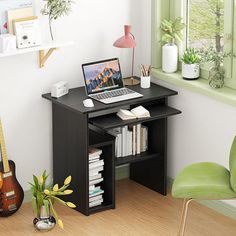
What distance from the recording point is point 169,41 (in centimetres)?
510

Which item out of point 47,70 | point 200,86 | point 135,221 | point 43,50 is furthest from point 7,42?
point 135,221

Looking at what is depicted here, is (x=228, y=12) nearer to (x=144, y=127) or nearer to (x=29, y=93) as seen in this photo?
(x=144, y=127)

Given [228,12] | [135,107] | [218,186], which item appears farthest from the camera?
[135,107]

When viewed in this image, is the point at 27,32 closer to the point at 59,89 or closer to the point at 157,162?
the point at 59,89

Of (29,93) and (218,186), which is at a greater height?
(29,93)

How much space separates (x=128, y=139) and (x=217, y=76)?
72cm

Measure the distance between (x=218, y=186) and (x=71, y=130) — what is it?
1115mm

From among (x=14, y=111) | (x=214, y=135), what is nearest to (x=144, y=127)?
(x=214, y=135)

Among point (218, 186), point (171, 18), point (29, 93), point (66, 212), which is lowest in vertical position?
point (66, 212)

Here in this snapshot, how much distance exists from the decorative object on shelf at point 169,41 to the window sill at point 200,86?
6 cm

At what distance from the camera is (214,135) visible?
4.80m

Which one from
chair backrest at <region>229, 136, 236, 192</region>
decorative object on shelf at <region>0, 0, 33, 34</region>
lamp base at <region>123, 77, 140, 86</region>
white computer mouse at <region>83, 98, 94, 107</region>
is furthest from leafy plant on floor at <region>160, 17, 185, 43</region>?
chair backrest at <region>229, 136, 236, 192</region>

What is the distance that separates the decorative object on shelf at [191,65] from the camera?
16.0ft

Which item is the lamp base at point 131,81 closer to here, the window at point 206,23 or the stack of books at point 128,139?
the window at point 206,23
